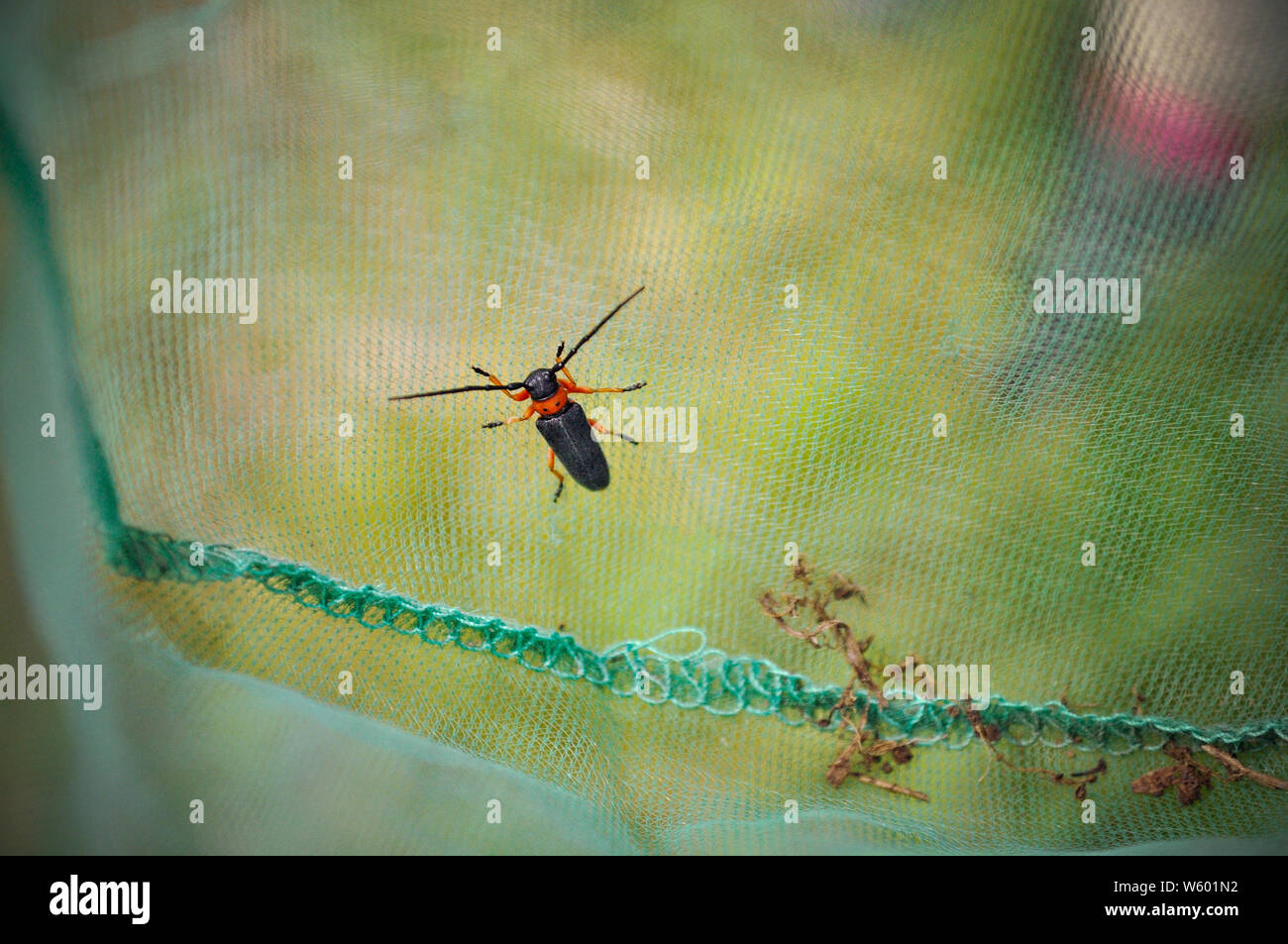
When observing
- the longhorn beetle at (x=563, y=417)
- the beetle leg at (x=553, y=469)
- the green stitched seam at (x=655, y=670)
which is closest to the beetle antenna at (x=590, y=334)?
the longhorn beetle at (x=563, y=417)

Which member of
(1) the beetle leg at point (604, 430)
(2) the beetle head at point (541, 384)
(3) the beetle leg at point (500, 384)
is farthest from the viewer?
(1) the beetle leg at point (604, 430)

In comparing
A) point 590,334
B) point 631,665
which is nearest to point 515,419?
point 590,334

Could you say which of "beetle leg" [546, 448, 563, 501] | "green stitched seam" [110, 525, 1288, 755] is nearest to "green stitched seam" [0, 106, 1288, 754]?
"green stitched seam" [110, 525, 1288, 755]

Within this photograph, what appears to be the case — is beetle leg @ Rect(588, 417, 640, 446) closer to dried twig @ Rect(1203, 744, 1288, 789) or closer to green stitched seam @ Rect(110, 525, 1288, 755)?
green stitched seam @ Rect(110, 525, 1288, 755)

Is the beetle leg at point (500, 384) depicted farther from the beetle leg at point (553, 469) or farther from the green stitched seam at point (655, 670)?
the green stitched seam at point (655, 670)

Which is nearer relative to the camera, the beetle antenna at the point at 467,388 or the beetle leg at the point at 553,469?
the beetle antenna at the point at 467,388
